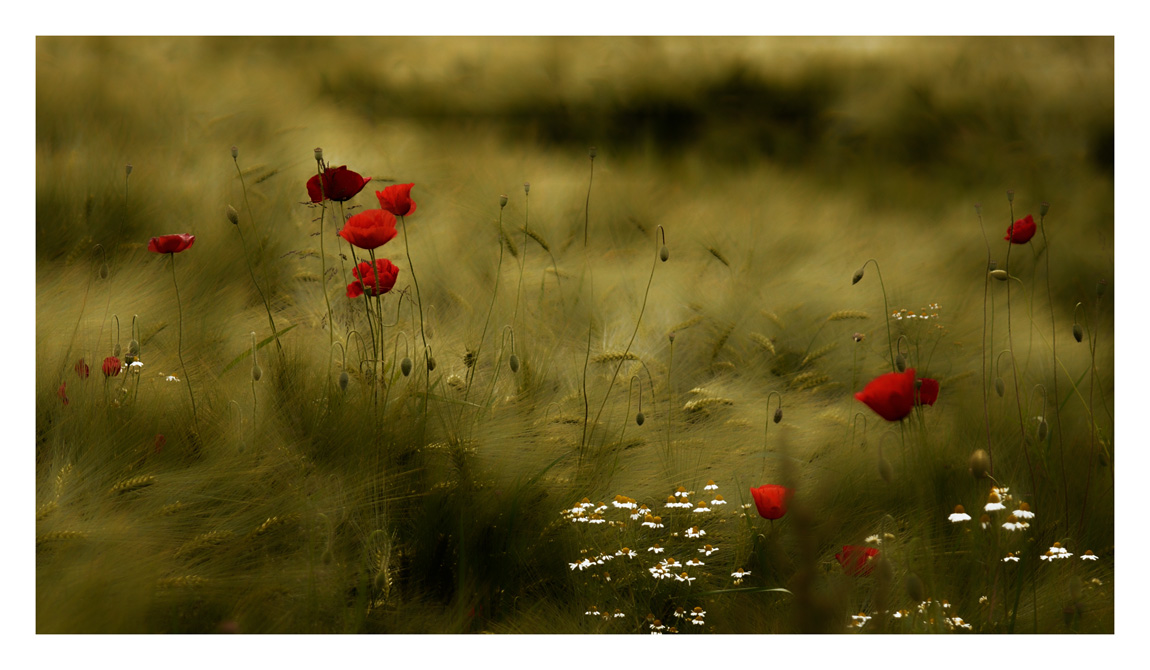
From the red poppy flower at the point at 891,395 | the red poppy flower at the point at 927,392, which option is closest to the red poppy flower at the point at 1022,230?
the red poppy flower at the point at 927,392

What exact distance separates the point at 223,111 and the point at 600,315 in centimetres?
108

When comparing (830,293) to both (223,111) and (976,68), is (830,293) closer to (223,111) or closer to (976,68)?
(976,68)

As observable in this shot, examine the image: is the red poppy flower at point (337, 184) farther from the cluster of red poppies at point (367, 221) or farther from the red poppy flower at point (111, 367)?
the red poppy flower at point (111, 367)

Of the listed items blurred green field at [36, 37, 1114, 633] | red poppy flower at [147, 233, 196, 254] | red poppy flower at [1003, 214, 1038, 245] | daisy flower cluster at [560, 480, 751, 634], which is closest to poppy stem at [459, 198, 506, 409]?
blurred green field at [36, 37, 1114, 633]

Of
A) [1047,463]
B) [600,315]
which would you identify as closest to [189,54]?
[600,315]

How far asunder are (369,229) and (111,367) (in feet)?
1.75

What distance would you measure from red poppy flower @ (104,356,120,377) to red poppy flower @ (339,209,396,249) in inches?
18.9

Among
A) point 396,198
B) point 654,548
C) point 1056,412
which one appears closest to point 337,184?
point 396,198

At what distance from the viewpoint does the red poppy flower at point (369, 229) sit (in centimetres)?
128

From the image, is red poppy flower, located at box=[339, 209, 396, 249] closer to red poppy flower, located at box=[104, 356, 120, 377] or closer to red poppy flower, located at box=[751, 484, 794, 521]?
red poppy flower, located at box=[104, 356, 120, 377]

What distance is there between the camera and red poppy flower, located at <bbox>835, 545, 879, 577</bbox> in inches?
46.3

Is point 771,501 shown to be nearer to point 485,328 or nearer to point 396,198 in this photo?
point 485,328

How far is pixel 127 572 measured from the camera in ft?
3.59

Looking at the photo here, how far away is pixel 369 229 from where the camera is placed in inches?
50.3
